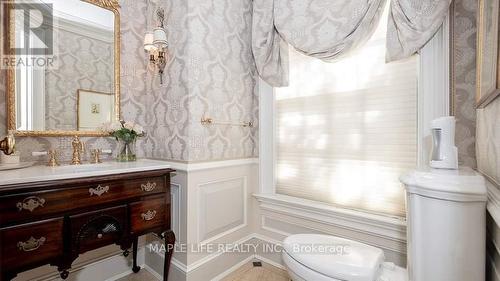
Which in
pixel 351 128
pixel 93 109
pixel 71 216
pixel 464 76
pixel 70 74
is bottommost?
pixel 71 216

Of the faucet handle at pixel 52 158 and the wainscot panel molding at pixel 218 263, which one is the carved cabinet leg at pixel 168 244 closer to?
the wainscot panel molding at pixel 218 263

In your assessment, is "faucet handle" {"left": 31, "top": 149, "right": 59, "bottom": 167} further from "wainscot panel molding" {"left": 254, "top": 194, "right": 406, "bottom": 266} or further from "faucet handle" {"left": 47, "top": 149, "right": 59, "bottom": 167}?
"wainscot panel molding" {"left": 254, "top": 194, "right": 406, "bottom": 266}

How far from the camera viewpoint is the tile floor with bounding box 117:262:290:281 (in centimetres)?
196

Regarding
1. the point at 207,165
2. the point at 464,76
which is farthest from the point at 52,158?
the point at 464,76

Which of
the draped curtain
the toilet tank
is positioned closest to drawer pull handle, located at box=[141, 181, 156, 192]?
the draped curtain

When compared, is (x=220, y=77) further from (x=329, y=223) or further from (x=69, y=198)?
(x=329, y=223)

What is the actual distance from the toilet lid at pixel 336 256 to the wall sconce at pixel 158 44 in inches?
65.7

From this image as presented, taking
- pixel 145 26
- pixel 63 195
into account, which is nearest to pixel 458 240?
pixel 63 195

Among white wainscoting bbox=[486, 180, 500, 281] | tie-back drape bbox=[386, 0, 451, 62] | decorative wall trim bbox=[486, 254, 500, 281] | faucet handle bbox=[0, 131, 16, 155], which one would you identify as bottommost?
decorative wall trim bbox=[486, 254, 500, 281]

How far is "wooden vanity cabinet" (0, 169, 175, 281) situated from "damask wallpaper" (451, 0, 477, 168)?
73.7 inches

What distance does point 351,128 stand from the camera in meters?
1.78

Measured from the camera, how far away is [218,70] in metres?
1.96

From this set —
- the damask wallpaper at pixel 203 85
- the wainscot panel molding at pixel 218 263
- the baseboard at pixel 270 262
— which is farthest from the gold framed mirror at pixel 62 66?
the baseboard at pixel 270 262

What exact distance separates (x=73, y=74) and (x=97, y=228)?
3.80 feet
